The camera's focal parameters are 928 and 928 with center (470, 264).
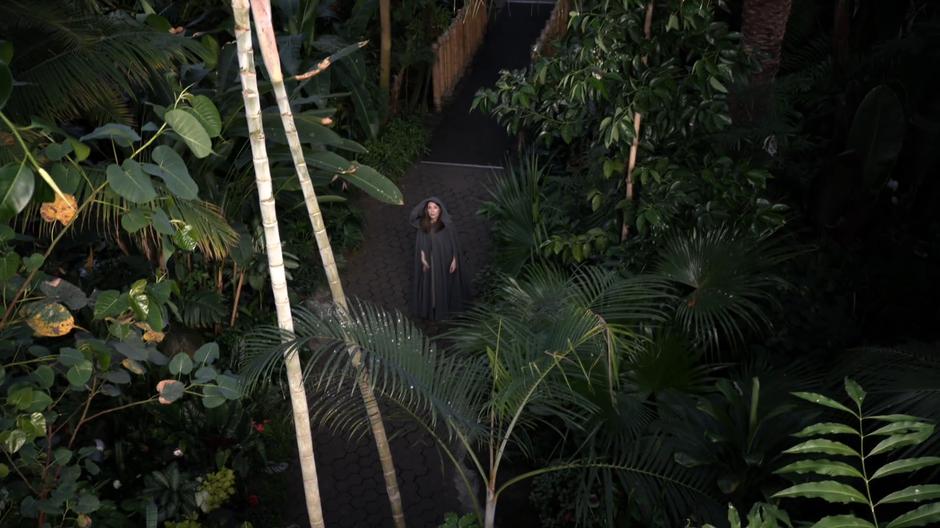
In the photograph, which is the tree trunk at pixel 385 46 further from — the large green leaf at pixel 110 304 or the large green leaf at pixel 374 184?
the large green leaf at pixel 110 304

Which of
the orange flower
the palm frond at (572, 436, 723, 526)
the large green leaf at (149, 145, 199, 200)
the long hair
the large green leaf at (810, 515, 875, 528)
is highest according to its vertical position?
the large green leaf at (149, 145, 199, 200)

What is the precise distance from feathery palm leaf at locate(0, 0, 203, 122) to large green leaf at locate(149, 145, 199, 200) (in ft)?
5.31

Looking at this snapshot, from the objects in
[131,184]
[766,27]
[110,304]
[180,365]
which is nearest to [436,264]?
[766,27]

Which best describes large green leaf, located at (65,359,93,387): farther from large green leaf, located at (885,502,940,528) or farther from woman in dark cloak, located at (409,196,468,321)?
woman in dark cloak, located at (409,196,468,321)

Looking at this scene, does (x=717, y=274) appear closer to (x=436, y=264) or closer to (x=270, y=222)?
(x=436, y=264)

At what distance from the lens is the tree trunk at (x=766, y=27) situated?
22.2 feet

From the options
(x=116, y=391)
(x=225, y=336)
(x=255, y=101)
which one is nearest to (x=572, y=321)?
(x=255, y=101)

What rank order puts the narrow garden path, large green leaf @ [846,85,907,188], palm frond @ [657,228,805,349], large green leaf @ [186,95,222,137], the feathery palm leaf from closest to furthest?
1. large green leaf @ [186,95,222,137]
2. the feathery palm leaf
3. palm frond @ [657,228,805,349]
4. large green leaf @ [846,85,907,188]
5. the narrow garden path

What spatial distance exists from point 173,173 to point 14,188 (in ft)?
1.91

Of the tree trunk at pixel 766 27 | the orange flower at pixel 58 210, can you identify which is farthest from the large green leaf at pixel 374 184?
the tree trunk at pixel 766 27

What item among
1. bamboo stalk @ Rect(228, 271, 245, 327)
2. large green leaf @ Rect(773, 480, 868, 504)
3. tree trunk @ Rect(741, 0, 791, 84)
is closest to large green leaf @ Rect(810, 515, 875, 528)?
large green leaf @ Rect(773, 480, 868, 504)

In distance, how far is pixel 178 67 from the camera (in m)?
7.10

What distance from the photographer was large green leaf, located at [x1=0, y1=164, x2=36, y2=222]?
11.3 feet

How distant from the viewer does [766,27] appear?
22.4 feet
